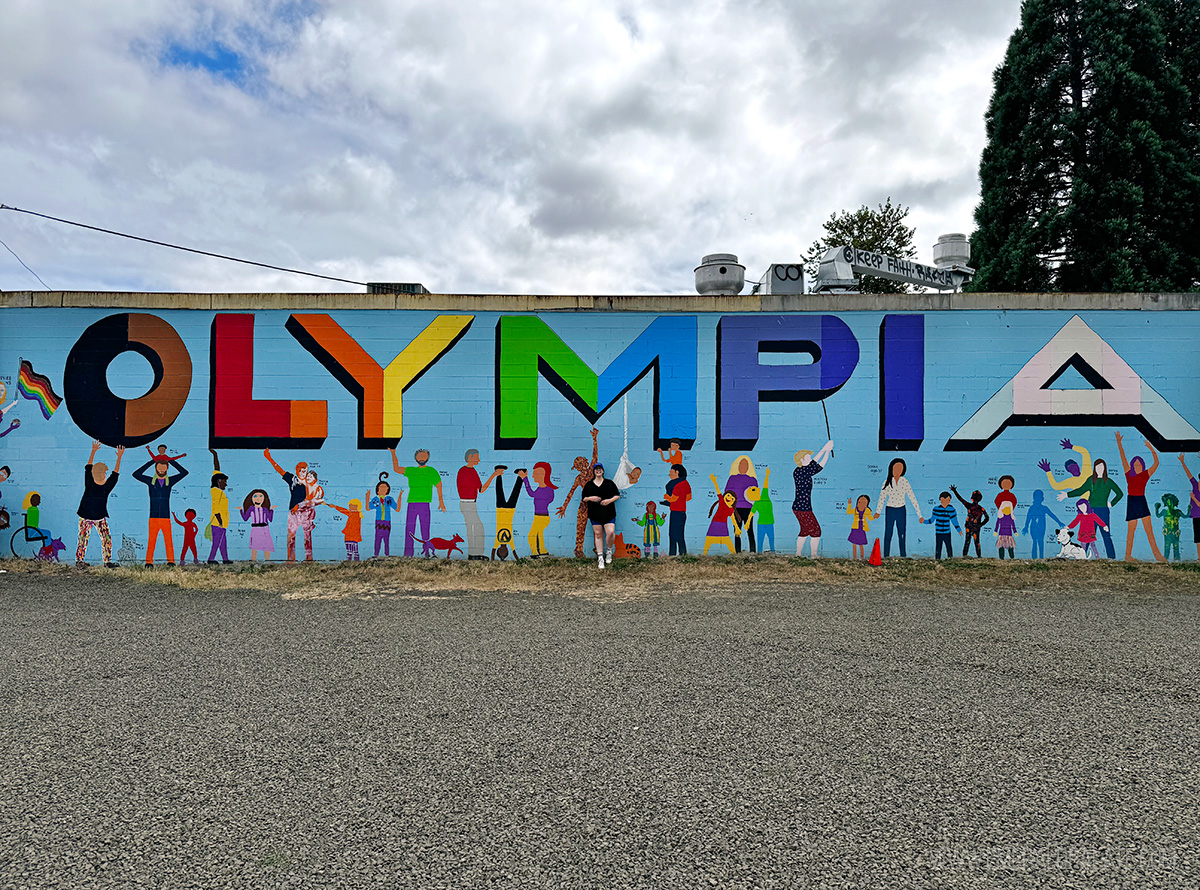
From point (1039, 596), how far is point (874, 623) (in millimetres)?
2433

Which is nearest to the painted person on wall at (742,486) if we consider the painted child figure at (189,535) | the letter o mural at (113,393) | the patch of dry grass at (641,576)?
the patch of dry grass at (641,576)

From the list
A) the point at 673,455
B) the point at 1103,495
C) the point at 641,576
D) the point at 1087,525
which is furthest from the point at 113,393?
the point at 1103,495

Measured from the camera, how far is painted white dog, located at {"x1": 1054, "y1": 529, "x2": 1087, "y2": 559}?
322 inches

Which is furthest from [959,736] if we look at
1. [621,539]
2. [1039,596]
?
[621,539]

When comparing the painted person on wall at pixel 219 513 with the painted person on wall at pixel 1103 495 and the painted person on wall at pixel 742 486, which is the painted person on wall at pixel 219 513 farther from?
Result: the painted person on wall at pixel 1103 495

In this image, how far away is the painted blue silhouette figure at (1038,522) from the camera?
8195 millimetres

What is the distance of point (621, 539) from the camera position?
27.7 feet

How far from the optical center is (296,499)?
844 centimetres

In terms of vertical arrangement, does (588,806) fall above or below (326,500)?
below

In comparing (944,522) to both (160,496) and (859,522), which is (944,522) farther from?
(160,496)

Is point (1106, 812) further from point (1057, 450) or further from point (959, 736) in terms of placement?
point (1057, 450)

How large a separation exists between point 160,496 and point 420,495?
137 inches

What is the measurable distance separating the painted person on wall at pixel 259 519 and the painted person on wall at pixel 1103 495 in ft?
35.1

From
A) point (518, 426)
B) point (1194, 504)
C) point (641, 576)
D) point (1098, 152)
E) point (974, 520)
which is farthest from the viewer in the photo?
point (1098, 152)
